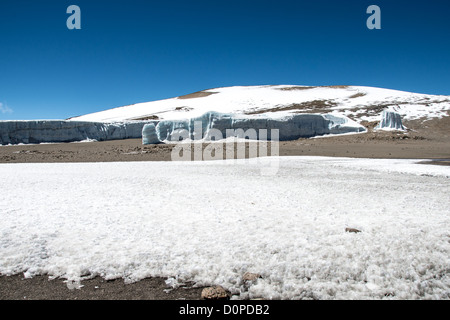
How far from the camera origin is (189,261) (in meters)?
3.47

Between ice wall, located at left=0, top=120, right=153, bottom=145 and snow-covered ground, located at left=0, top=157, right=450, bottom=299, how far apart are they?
27965 millimetres

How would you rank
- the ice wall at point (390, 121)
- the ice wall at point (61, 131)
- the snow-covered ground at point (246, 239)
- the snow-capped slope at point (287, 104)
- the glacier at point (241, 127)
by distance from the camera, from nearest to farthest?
the snow-covered ground at point (246, 239) < the glacier at point (241, 127) < the ice wall at point (390, 121) < the ice wall at point (61, 131) < the snow-capped slope at point (287, 104)

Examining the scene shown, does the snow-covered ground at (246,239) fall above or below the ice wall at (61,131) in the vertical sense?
below

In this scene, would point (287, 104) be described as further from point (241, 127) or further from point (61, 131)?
point (61, 131)

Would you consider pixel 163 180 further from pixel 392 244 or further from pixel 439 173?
pixel 439 173

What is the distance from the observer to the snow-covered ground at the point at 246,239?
307 cm

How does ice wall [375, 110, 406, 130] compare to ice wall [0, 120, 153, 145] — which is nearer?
ice wall [375, 110, 406, 130]

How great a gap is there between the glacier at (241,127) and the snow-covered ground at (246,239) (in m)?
19.7

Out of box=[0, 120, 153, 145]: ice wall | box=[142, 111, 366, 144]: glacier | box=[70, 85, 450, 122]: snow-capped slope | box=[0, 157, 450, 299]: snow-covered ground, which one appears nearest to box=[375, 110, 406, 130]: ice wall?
box=[142, 111, 366, 144]: glacier

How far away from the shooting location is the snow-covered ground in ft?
10.1

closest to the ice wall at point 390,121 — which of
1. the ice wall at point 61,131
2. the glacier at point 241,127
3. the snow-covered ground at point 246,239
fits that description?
the glacier at point 241,127

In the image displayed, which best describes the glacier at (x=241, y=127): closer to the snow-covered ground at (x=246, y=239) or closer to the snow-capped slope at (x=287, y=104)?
the snow-capped slope at (x=287, y=104)

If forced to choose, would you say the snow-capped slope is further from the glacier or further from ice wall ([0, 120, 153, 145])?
ice wall ([0, 120, 153, 145])

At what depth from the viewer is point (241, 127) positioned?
2720 centimetres
